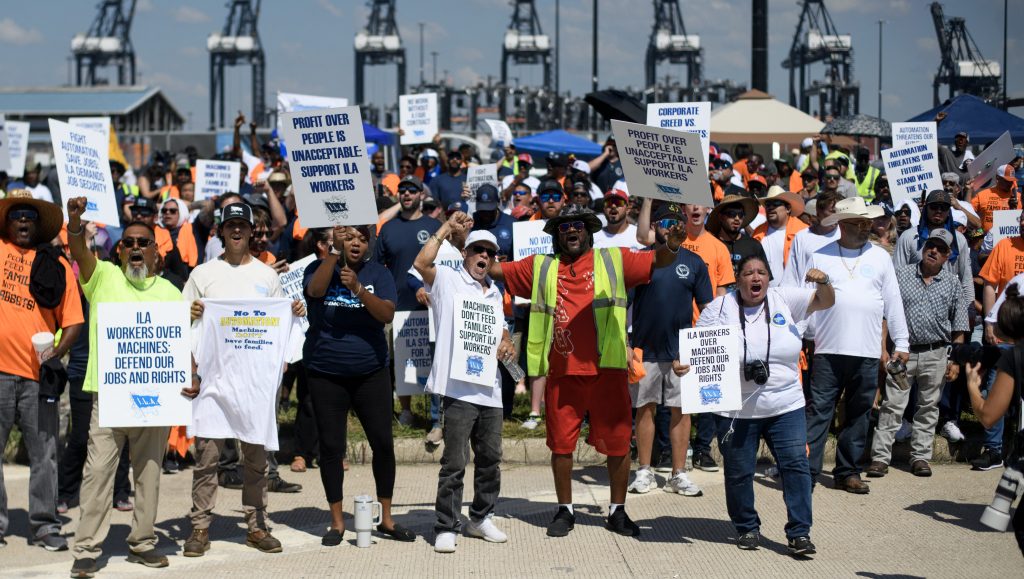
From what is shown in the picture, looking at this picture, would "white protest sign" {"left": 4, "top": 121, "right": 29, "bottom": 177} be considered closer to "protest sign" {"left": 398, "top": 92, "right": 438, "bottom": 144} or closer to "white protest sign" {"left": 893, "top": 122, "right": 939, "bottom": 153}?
"protest sign" {"left": 398, "top": 92, "right": 438, "bottom": 144}

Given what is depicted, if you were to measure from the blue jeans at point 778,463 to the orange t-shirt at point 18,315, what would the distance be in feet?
14.0

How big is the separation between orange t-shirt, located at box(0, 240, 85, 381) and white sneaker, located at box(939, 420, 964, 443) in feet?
22.7

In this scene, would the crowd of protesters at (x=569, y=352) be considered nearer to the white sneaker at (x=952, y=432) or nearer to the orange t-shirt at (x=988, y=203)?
the white sneaker at (x=952, y=432)

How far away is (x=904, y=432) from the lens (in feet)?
33.4

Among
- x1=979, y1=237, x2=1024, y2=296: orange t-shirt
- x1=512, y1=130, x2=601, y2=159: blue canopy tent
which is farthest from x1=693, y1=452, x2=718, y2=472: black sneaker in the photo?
x1=512, y1=130, x2=601, y2=159: blue canopy tent

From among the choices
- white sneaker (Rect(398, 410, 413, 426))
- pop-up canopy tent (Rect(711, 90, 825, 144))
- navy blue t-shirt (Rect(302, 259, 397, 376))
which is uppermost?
pop-up canopy tent (Rect(711, 90, 825, 144))

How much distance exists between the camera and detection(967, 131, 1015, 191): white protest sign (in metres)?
13.9

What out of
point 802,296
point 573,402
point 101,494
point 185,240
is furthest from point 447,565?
point 185,240

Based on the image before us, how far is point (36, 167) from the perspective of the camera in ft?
58.0

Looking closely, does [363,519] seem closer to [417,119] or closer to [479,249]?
[479,249]

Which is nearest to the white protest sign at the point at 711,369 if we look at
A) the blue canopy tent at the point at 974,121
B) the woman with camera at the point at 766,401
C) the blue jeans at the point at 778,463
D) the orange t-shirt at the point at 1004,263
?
the woman with camera at the point at 766,401

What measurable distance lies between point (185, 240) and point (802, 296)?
5647 millimetres

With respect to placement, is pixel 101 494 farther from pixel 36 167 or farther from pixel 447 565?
pixel 36 167

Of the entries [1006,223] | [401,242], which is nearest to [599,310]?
[401,242]
